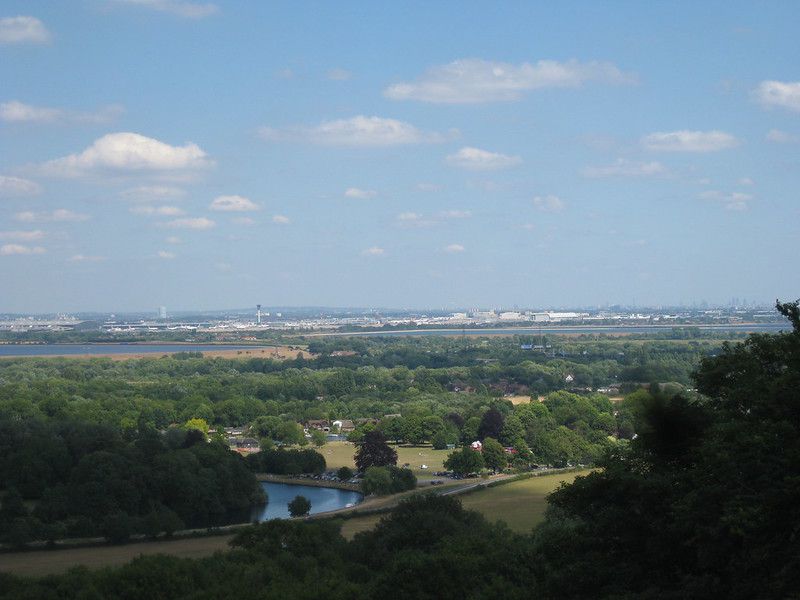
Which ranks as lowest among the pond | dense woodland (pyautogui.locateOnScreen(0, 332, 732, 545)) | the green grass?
the pond

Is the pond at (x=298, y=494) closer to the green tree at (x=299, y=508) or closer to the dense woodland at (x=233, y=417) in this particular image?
the green tree at (x=299, y=508)

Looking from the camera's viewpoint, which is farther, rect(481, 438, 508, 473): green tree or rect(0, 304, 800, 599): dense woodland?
rect(481, 438, 508, 473): green tree

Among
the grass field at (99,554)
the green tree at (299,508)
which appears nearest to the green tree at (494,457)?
the green tree at (299,508)

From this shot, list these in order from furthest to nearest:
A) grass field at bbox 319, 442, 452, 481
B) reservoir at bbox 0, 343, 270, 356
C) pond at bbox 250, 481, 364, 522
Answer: reservoir at bbox 0, 343, 270, 356
grass field at bbox 319, 442, 452, 481
pond at bbox 250, 481, 364, 522

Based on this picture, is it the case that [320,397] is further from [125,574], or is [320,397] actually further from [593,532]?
[593,532]

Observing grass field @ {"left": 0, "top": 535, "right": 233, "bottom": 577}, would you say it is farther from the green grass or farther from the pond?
the green grass

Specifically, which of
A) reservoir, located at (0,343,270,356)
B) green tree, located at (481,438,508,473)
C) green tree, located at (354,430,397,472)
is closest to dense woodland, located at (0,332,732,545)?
green tree, located at (481,438,508,473)
